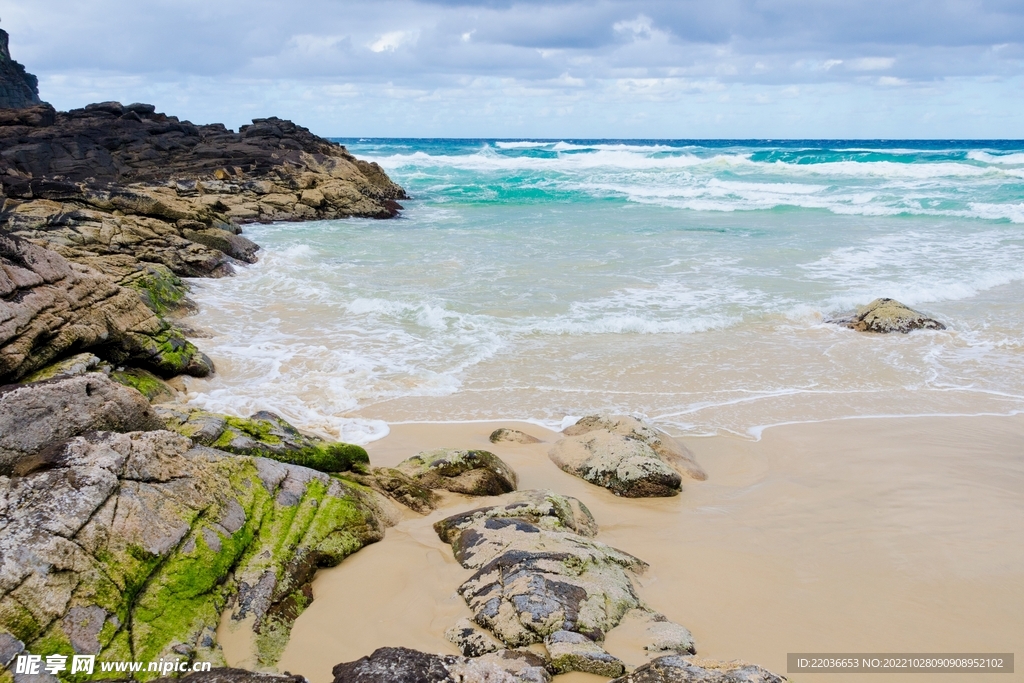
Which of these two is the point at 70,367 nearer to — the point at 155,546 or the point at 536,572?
the point at 155,546

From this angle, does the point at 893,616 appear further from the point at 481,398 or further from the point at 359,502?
the point at 481,398

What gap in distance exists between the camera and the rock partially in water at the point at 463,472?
5.99m

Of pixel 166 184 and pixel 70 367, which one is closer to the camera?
pixel 70 367

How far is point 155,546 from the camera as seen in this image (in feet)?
12.6

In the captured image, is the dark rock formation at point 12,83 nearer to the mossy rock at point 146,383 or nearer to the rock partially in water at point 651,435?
the mossy rock at point 146,383

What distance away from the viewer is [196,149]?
30.2 meters

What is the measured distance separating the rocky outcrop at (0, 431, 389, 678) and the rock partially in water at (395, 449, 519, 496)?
47.8 inches

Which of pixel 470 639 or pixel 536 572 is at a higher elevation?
pixel 536 572

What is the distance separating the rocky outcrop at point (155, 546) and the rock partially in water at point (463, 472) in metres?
1.21

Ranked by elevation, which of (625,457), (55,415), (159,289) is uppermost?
(55,415)

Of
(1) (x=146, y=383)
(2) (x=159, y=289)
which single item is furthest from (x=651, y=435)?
(2) (x=159, y=289)

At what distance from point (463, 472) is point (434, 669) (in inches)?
111

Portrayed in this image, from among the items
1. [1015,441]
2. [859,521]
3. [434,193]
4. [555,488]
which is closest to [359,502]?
[555,488]

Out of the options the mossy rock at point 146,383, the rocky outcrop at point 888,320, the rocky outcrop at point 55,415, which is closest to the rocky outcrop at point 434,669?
the rocky outcrop at point 55,415
